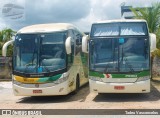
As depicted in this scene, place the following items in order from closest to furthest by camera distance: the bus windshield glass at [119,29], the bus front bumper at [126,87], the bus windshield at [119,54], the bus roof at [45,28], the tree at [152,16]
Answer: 1. the bus front bumper at [126,87]
2. the bus windshield at [119,54]
3. the bus windshield glass at [119,29]
4. the bus roof at [45,28]
5. the tree at [152,16]

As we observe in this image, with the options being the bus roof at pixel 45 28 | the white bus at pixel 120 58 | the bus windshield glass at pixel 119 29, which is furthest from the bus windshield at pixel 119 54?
the bus roof at pixel 45 28

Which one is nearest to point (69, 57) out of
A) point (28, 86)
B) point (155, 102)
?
point (28, 86)

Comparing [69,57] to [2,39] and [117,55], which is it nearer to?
[117,55]

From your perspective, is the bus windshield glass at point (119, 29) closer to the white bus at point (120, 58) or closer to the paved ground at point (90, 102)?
the white bus at point (120, 58)

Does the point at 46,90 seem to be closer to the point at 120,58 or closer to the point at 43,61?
the point at 43,61

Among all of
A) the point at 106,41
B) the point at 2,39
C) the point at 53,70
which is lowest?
the point at 2,39

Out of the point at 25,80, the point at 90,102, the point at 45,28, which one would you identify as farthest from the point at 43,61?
the point at 90,102

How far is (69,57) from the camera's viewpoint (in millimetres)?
14836

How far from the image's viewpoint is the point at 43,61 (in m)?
14.3

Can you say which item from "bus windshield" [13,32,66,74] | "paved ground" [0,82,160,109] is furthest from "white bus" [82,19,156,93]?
"bus windshield" [13,32,66,74]

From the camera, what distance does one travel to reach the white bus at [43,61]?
14156mm

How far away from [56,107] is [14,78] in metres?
Result: 2.68

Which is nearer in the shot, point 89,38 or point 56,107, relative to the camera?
point 56,107

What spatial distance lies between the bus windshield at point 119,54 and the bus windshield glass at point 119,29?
0.30m
